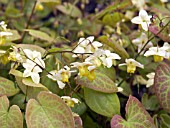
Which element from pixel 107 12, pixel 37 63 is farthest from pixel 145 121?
pixel 107 12

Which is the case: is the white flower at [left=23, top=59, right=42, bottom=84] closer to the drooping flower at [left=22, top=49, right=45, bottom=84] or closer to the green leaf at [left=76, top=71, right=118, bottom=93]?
the drooping flower at [left=22, top=49, right=45, bottom=84]

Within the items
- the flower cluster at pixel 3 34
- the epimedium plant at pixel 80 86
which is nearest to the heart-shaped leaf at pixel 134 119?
the epimedium plant at pixel 80 86

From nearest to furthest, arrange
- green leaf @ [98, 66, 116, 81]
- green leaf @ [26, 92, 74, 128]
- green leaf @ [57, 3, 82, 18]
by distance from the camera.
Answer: green leaf @ [26, 92, 74, 128] < green leaf @ [98, 66, 116, 81] < green leaf @ [57, 3, 82, 18]

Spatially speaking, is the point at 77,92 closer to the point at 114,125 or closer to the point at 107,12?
the point at 114,125

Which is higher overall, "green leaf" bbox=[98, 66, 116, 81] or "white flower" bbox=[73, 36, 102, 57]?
"white flower" bbox=[73, 36, 102, 57]

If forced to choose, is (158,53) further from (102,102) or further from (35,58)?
(35,58)

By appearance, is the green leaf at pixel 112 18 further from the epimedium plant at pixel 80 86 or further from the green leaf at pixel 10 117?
the green leaf at pixel 10 117

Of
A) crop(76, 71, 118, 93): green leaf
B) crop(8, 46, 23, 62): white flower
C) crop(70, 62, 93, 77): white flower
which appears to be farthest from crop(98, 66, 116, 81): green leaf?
crop(8, 46, 23, 62): white flower

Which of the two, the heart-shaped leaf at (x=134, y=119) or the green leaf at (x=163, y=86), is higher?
the green leaf at (x=163, y=86)
